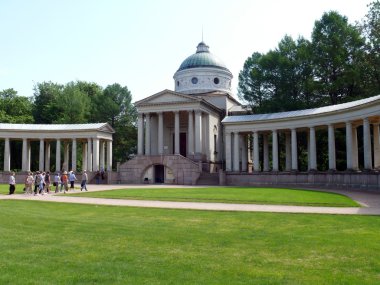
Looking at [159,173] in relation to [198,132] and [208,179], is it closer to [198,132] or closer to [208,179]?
[198,132]

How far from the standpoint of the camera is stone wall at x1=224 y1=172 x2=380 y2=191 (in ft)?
149

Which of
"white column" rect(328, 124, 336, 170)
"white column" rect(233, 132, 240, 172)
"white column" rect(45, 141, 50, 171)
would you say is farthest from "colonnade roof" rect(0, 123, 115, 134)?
"white column" rect(328, 124, 336, 170)

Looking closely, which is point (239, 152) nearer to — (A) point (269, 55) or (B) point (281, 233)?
(A) point (269, 55)

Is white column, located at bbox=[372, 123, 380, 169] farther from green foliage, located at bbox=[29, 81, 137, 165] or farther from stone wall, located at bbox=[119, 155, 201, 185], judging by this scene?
green foliage, located at bbox=[29, 81, 137, 165]

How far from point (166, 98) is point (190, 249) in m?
61.6

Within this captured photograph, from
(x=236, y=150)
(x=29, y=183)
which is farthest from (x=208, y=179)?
(x=29, y=183)

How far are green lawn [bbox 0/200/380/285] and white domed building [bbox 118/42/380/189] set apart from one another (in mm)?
30510

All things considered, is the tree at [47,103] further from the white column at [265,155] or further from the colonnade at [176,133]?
the white column at [265,155]

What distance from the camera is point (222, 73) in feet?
297

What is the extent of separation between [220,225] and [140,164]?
166 ft

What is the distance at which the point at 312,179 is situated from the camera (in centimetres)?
5494

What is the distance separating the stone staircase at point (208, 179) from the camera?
62.4m

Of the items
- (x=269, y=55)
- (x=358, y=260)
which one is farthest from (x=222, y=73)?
(x=358, y=260)

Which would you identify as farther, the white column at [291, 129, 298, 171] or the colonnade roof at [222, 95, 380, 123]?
the white column at [291, 129, 298, 171]
